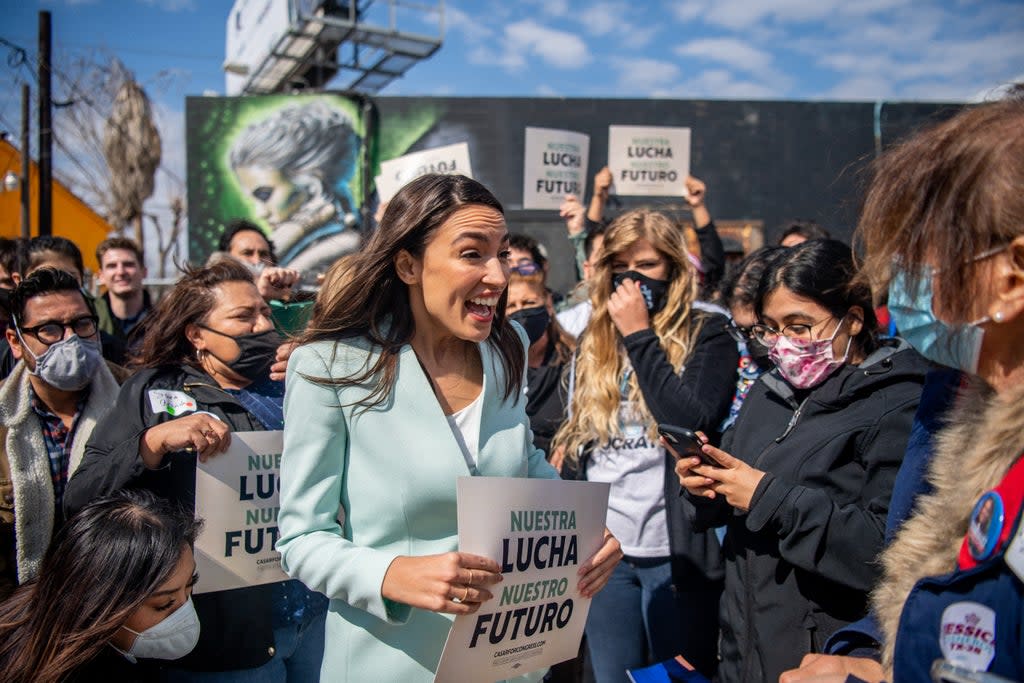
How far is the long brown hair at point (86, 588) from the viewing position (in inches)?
84.6

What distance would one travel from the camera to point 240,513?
8.86 feet

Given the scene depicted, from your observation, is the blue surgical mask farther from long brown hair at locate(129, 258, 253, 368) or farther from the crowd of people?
long brown hair at locate(129, 258, 253, 368)

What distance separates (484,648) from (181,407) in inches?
66.4

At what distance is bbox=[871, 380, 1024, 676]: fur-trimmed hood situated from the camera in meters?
1.30

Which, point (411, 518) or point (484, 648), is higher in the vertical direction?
point (411, 518)

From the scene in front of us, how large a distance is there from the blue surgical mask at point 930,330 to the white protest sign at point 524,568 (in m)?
0.91

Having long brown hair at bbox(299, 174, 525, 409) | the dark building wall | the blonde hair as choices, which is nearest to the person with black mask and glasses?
long brown hair at bbox(299, 174, 525, 409)

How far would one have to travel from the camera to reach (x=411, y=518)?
184 cm

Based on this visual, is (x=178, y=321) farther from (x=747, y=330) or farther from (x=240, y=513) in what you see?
(x=747, y=330)

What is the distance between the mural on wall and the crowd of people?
7767mm

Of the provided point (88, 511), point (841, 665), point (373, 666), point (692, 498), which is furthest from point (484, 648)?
point (88, 511)

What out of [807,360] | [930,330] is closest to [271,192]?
[807,360]

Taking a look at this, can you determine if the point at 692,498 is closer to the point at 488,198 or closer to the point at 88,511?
the point at 488,198

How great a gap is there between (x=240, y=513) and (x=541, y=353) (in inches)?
90.6
